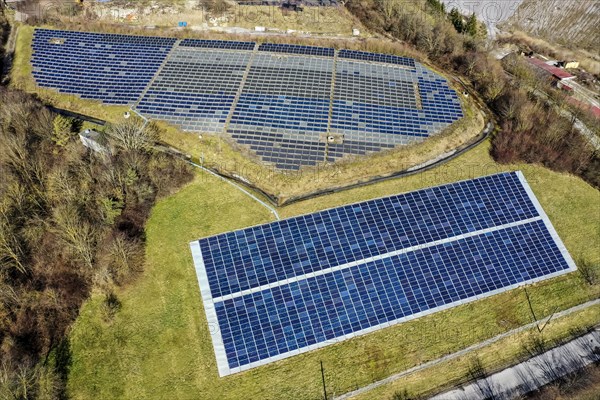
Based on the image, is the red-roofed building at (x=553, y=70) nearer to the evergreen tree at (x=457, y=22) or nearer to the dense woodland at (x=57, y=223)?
the evergreen tree at (x=457, y=22)

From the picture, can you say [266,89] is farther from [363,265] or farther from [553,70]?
[553,70]

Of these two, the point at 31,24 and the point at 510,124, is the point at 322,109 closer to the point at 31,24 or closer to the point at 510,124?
the point at 510,124

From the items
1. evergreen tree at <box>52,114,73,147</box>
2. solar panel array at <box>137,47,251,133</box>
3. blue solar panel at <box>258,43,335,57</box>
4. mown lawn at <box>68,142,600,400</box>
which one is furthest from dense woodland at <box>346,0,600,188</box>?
evergreen tree at <box>52,114,73,147</box>

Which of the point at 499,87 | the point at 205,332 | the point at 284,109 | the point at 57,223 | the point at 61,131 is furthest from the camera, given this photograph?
the point at 499,87

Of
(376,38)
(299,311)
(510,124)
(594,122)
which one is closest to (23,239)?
(299,311)

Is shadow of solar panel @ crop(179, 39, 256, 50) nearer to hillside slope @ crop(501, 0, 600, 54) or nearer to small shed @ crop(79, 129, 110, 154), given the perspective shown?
small shed @ crop(79, 129, 110, 154)

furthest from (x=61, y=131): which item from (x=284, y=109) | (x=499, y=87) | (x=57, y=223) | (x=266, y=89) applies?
(x=499, y=87)

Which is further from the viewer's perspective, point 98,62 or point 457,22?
point 457,22
